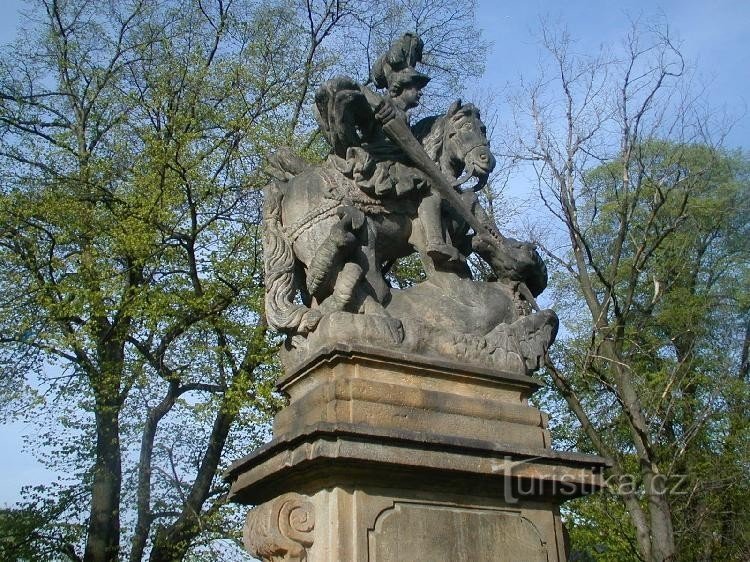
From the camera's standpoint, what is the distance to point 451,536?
4.61m

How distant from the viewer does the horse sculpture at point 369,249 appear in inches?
208

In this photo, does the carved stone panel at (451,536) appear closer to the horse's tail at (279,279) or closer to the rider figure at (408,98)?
the horse's tail at (279,279)

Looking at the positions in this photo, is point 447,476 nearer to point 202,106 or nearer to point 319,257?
point 319,257

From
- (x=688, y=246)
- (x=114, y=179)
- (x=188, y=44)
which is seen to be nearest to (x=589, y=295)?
(x=688, y=246)

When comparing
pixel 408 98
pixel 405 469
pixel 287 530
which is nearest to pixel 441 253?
pixel 408 98

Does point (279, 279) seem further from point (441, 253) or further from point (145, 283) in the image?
point (145, 283)

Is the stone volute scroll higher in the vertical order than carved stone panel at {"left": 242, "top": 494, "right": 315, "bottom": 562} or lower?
higher

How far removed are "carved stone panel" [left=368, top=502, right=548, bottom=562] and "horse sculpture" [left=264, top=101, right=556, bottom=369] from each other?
104cm

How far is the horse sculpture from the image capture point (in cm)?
528

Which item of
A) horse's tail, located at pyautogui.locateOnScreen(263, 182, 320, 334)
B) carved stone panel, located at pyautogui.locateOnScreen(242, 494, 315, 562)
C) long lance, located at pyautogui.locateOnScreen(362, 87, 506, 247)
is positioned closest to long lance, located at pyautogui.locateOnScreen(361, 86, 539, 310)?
long lance, located at pyautogui.locateOnScreen(362, 87, 506, 247)

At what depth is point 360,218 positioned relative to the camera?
18.1ft

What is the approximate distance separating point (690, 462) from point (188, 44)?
14016mm

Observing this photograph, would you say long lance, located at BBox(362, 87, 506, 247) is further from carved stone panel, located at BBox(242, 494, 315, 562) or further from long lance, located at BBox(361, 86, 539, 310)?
carved stone panel, located at BBox(242, 494, 315, 562)

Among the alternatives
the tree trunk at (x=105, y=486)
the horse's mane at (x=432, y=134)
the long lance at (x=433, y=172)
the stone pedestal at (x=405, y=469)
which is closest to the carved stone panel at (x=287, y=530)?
the stone pedestal at (x=405, y=469)
